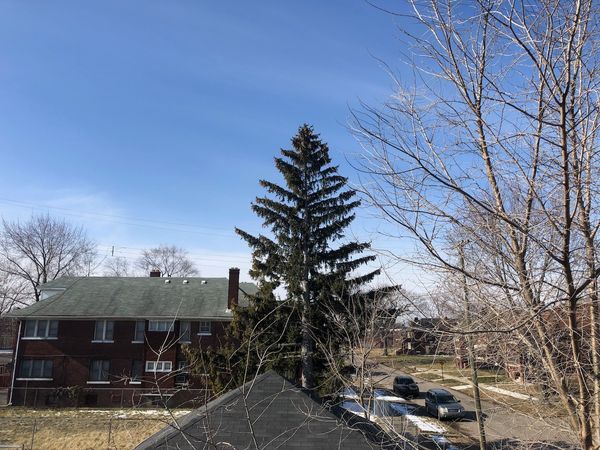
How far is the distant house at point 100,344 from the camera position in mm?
29312

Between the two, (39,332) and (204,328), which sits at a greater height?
(204,328)

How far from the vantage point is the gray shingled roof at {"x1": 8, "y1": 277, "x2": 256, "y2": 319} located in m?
31.0

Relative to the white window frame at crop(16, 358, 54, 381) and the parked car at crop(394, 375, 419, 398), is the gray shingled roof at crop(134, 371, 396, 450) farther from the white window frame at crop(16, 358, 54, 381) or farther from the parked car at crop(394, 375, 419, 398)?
the white window frame at crop(16, 358, 54, 381)

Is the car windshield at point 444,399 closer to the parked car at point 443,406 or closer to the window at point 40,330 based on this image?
the parked car at point 443,406

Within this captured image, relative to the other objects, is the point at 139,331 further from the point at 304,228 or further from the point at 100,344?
the point at 304,228

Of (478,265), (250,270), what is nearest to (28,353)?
(250,270)

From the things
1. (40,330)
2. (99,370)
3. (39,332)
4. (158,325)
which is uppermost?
(158,325)

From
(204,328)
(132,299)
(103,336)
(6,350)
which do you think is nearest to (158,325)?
(204,328)

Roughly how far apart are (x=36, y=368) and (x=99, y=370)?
3.80 metres

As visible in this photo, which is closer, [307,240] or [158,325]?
[307,240]

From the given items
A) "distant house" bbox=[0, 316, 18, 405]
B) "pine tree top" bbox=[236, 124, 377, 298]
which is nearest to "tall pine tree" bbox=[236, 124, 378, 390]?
"pine tree top" bbox=[236, 124, 377, 298]

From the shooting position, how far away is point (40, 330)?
30531 millimetres

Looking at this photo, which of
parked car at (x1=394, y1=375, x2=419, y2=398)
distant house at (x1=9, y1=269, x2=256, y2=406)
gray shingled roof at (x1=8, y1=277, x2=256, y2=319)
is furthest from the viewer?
parked car at (x1=394, y1=375, x2=419, y2=398)

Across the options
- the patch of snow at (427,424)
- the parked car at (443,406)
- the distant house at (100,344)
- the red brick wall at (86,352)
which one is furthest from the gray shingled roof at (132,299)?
the patch of snow at (427,424)
